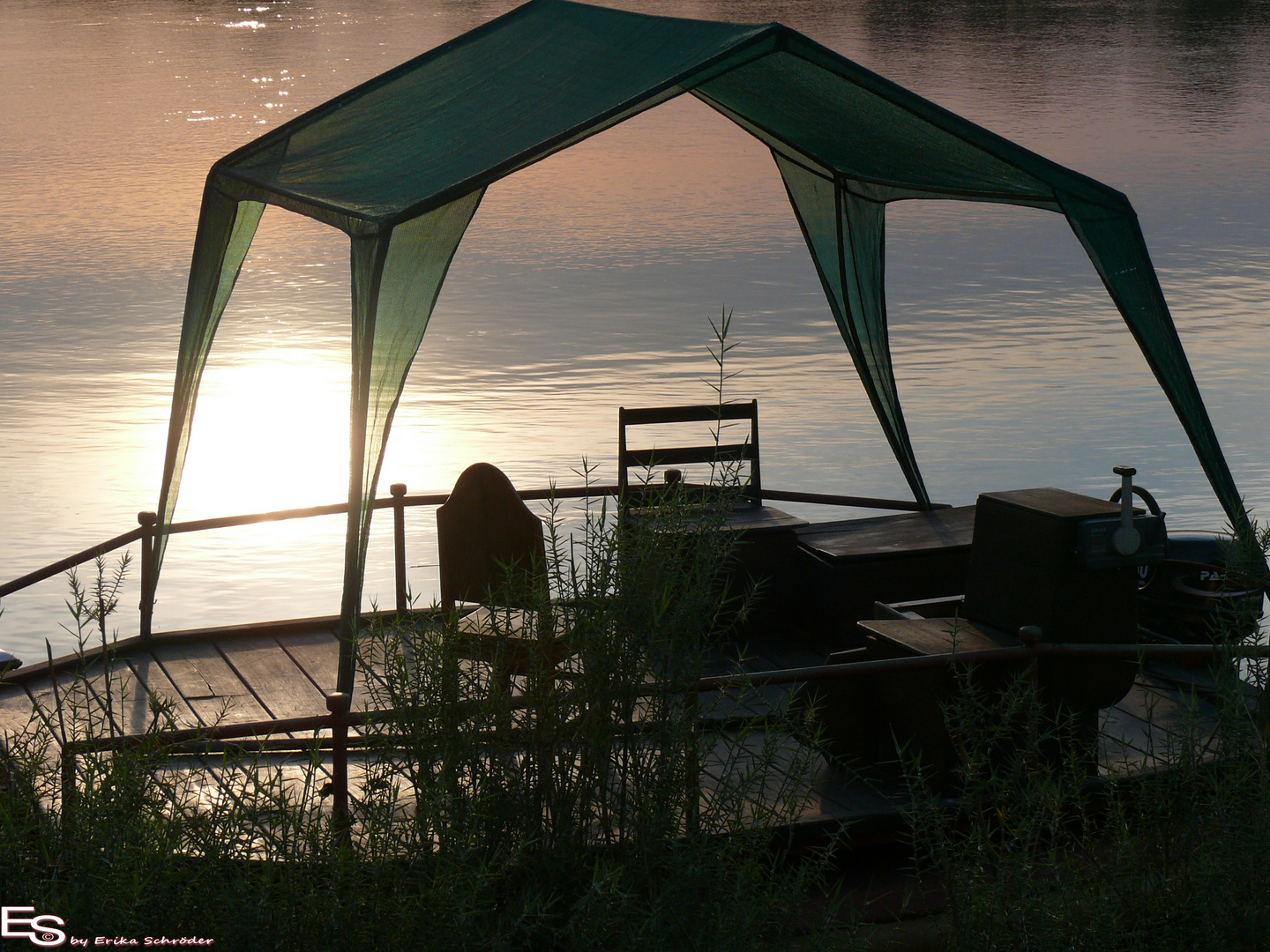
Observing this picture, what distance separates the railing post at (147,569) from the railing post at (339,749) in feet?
9.85

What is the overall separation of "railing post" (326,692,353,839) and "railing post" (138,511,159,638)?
300 centimetres

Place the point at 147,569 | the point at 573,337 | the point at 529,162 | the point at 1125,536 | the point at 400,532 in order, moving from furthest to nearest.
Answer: the point at 573,337 < the point at 400,532 < the point at 147,569 < the point at 529,162 < the point at 1125,536

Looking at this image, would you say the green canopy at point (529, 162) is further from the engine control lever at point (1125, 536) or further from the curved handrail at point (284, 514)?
the engine control lever at point (1125, 536)

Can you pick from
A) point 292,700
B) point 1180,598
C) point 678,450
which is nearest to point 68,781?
point 292,700

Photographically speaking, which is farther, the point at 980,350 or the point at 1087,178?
the point at 980,350

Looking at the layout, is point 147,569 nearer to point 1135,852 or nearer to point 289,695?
point 289,695

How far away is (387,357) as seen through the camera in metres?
6.07

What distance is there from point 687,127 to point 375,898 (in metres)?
57.7

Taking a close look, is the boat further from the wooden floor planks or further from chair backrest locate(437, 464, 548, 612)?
chair backrest locate(437, 464, 548, 612)

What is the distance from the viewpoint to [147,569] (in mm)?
7242

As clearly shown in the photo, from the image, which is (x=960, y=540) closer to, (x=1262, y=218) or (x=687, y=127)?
(x=1262, y=218)

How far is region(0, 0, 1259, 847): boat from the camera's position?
5.43 metres

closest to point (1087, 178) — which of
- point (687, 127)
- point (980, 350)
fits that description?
point (980, 350)

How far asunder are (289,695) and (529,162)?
2.53 metres
